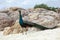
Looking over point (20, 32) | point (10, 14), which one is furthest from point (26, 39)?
point (10, 14)

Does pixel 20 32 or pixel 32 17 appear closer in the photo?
pixel 20 32

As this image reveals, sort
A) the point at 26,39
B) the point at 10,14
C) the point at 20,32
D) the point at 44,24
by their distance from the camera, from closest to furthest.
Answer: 1. the point at 26,39
2. the point at 20,32
3. the point at 44,24
4. the point at 10,14

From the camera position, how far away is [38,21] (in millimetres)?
15758

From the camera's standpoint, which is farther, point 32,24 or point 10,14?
point 10,14

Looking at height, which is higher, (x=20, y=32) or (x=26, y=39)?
(x=26, y=39)

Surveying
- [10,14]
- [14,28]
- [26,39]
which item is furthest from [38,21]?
[10,14]

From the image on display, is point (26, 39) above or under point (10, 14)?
above

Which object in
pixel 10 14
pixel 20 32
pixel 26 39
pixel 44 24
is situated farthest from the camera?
pixel 10 14

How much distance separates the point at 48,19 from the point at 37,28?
130cm

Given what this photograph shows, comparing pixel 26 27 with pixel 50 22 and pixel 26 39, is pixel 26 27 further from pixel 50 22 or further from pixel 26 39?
pixel 26 39

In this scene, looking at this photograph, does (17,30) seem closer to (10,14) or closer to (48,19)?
(48,19)

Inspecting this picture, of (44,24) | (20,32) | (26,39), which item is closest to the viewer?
(26,39)

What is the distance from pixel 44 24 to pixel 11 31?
226 centimetres

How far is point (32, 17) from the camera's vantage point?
1658 centimetres
